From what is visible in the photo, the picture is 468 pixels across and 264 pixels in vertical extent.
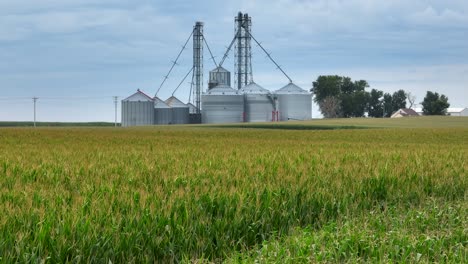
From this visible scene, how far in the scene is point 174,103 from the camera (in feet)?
424

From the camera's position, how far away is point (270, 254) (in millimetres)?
6906

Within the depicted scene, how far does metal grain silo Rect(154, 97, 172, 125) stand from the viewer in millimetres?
124250

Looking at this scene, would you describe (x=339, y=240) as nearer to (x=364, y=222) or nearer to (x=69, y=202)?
(x=364, y=222)

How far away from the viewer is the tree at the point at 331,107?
145m

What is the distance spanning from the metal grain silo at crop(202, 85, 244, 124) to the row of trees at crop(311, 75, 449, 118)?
3707cm

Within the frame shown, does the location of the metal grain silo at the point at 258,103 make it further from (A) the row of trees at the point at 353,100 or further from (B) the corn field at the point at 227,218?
(B) the corn field at the point at 227,218

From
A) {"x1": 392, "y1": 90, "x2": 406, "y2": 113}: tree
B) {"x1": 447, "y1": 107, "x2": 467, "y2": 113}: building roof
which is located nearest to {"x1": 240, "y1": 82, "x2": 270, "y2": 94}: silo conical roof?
{"x1": 392, "y1": 90, "x2": 406, "y2": 113}: tree

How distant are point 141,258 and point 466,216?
5.86 metres

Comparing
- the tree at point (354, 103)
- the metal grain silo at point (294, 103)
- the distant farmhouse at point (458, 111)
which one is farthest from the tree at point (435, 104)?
the metal grain silo at point (294, 103)

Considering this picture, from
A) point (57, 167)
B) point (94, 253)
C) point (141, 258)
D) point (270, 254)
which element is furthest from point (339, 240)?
point (57, 167)

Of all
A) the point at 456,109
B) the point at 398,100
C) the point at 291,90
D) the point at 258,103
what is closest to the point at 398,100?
the point at 398,100

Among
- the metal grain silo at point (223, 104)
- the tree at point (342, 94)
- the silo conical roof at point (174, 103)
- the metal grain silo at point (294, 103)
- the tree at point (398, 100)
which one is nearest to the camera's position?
the metal grain silo at point (223, 104)

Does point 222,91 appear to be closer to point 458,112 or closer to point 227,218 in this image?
point 458,112

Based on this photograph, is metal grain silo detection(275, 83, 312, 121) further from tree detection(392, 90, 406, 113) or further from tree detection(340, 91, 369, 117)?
tree detection(392, 90, 406, 113)
